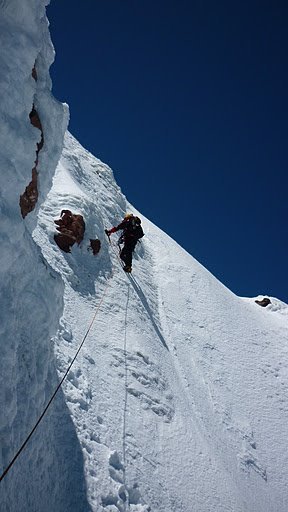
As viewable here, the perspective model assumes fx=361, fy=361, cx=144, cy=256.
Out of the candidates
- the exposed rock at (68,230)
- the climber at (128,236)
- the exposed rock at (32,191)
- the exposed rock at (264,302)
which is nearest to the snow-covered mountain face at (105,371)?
the exposed rock at (32,191)

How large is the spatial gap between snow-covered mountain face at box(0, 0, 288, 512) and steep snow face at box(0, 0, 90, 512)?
0.09ft

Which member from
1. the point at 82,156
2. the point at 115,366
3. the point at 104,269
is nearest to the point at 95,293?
the point at 104,269

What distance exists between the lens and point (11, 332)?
5410 mm

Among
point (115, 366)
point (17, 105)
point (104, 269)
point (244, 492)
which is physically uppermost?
point (17, 105)

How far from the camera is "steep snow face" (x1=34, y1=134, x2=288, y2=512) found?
7.73 metres

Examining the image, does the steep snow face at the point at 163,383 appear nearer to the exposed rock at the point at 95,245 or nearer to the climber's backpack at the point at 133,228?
the exposed rock at the point at 95,245

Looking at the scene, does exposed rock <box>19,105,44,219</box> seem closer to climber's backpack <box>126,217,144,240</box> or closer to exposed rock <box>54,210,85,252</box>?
exposed rock <box>54,210,85,252</box>

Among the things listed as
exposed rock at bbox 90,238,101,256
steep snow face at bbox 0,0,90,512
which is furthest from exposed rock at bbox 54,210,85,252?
steep snow face at bbox 0,0,90,512

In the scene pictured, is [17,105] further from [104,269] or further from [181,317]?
[181,317]

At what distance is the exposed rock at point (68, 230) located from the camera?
1259 centimetres

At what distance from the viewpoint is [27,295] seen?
6.55 meters

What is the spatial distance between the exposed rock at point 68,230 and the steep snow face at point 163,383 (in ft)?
0.91

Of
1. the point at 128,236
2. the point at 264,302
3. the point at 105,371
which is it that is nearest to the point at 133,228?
the point at 128,236

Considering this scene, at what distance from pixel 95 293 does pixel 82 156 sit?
1302cm
